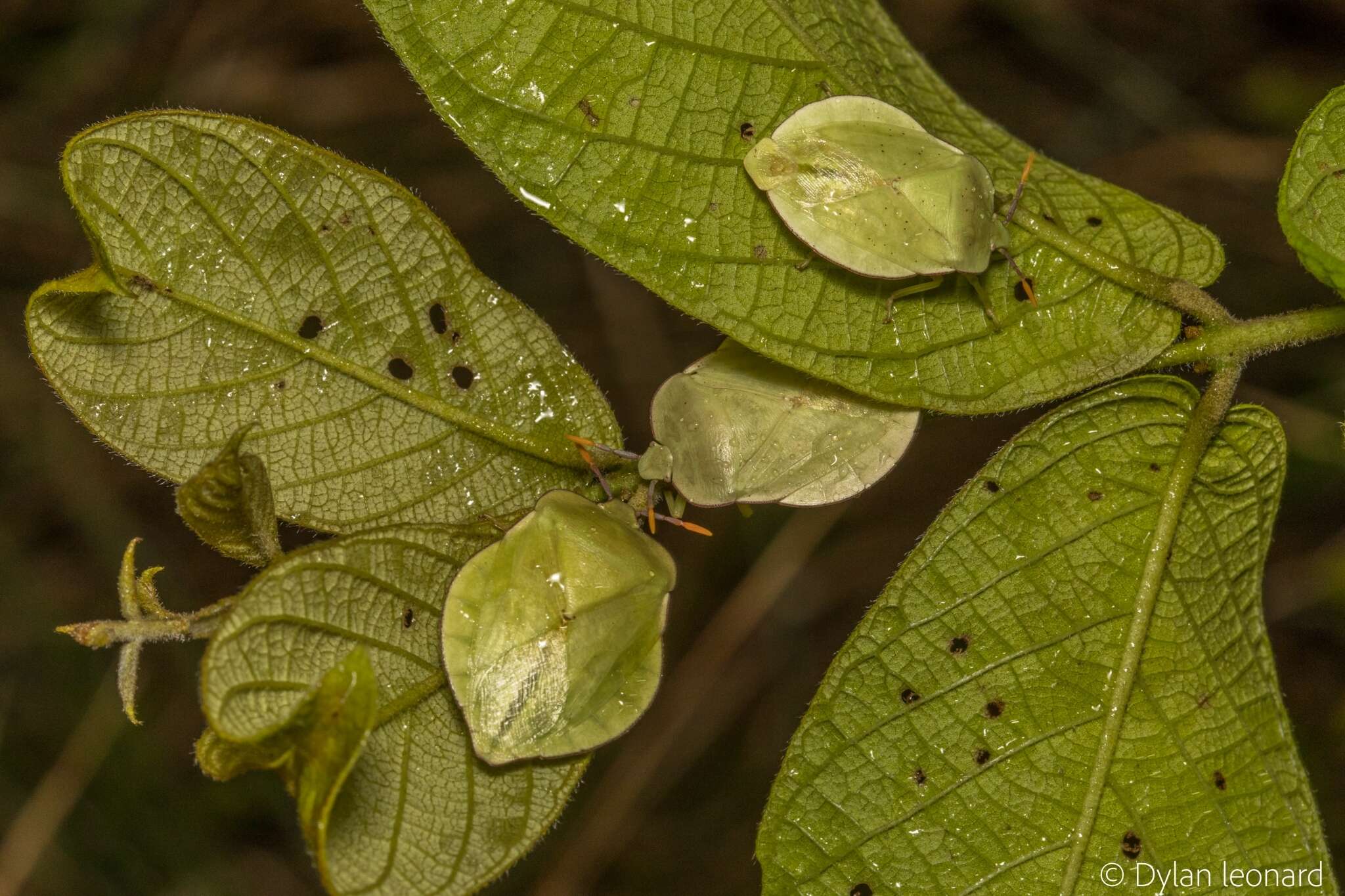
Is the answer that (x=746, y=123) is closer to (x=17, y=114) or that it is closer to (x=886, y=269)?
(x=886, y=269)

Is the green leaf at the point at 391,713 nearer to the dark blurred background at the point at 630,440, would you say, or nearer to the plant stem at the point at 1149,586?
the plant stem at the point at 1149,586

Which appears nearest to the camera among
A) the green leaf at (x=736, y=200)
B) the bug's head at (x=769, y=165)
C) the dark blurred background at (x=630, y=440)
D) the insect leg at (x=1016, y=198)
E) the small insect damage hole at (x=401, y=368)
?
the green leaf at (x=736, y=200)

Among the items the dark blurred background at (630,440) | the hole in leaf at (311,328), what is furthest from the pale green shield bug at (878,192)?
the dark blurred background at (630,440)

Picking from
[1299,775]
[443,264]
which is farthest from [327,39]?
[1299,775]

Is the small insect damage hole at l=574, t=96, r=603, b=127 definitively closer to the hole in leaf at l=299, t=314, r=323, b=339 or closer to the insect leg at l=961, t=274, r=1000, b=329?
the hole in leaf at l=299, t=314, r=323, b=339

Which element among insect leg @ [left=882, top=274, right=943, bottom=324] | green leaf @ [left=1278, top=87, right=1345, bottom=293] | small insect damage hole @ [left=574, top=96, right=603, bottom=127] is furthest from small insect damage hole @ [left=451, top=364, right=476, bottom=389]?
green leaf @ [left=1278, top=87, right=1345, bottom=293]

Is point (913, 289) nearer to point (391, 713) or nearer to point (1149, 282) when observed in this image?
point (1149, 282)
